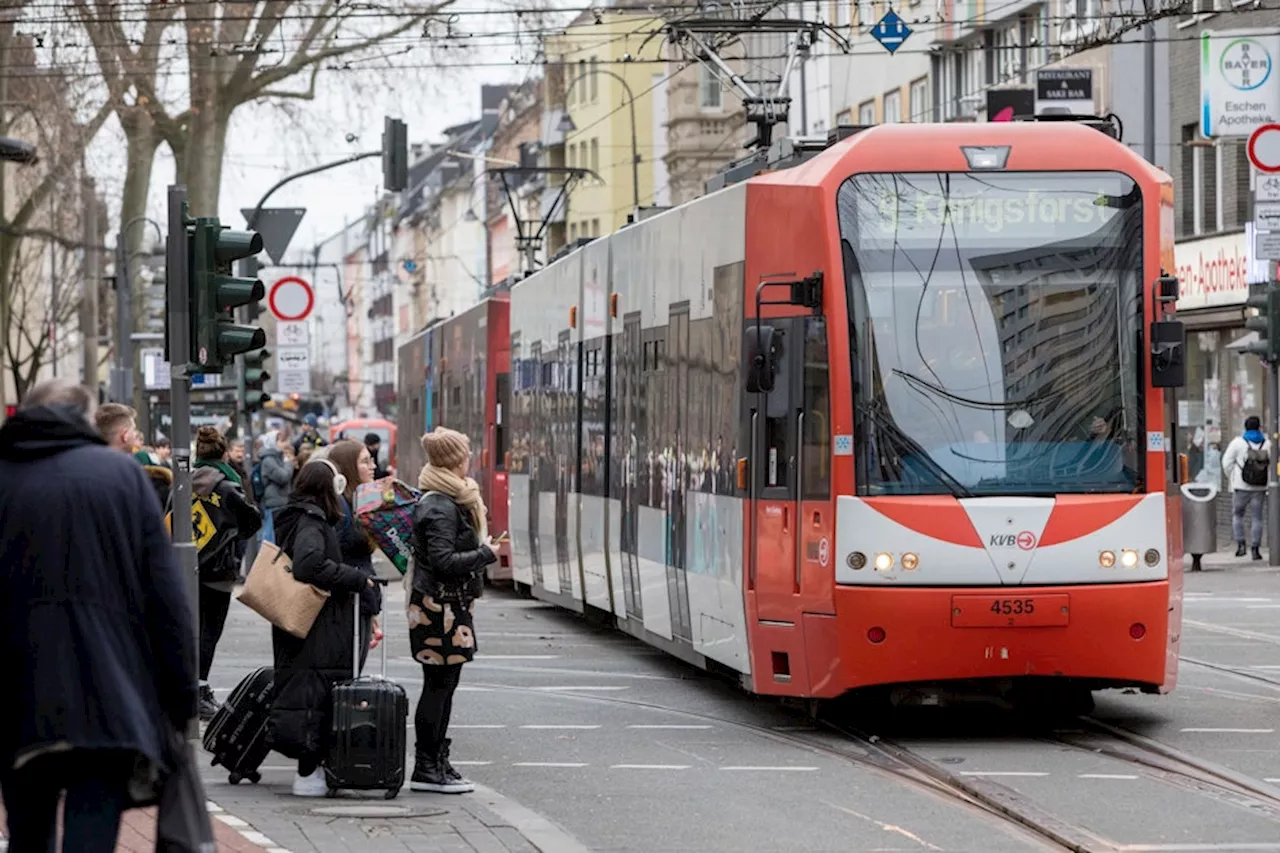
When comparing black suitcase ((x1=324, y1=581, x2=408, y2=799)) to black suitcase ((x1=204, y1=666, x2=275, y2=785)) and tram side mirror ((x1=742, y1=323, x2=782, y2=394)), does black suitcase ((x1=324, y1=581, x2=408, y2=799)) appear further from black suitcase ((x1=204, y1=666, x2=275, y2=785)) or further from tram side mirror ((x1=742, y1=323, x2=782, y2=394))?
tram side mirror ((x1=742, y1=323, x2=782, y2=394))

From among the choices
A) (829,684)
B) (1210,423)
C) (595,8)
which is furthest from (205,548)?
(1210,423)

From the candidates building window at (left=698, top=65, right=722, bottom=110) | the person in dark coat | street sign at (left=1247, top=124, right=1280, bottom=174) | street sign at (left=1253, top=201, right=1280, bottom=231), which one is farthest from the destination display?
building window at (left=698, top=65, right=722, bottom=110)

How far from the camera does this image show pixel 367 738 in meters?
12.0

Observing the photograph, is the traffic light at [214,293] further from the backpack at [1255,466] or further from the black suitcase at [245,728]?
the backpack at [1255,466]

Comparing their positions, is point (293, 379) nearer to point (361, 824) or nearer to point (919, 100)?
point (919, 100)

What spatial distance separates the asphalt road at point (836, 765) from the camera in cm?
1108

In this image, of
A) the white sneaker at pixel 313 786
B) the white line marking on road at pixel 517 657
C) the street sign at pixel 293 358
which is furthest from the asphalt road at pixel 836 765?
the street sign at pixel 293 358

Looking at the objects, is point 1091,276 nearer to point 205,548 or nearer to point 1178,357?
point 1178,357

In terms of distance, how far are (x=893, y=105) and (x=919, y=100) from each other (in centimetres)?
246

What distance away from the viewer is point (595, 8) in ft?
95.0

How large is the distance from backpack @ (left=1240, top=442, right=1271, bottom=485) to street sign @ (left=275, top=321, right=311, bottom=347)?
12.0m

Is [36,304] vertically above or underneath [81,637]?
above

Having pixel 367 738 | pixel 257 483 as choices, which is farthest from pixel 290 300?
pixel 367 738

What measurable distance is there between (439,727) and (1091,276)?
14.8ft
